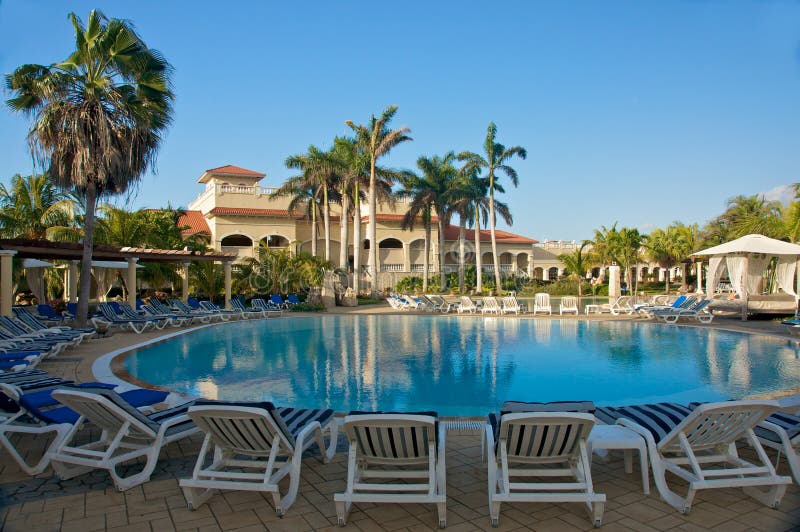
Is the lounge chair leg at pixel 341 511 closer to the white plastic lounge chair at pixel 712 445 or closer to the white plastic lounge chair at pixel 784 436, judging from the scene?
the white plastic lounge chair at pixel 712 445

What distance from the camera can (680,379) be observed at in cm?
884

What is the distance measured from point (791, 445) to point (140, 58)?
15230 mm

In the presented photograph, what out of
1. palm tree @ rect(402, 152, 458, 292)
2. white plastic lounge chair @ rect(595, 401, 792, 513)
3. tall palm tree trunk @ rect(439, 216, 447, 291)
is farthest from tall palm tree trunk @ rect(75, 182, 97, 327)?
tall palm tree trunk @ rect(439, 216, 447, 291)

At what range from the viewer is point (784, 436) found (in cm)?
384

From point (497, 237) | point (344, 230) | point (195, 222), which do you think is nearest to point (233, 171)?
point (195, 222)

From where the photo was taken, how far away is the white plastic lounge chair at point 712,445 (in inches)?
135

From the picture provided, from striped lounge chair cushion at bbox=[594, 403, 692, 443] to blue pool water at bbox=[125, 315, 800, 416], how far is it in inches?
95.6

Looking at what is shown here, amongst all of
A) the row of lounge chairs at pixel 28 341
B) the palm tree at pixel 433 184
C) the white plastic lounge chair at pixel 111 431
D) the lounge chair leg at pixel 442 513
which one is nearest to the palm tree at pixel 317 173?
the palm tree at pixel 433 184

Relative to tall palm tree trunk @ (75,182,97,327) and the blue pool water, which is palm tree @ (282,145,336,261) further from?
tall palm tree trunk @ (75,182,97,327)

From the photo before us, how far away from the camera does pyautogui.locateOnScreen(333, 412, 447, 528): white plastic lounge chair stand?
10.7ft

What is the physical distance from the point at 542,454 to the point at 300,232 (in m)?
34.5

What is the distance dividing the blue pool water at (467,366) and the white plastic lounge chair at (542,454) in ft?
11.0

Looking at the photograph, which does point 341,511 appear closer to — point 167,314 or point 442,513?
point 442,513

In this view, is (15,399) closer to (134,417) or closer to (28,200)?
(134,417)
